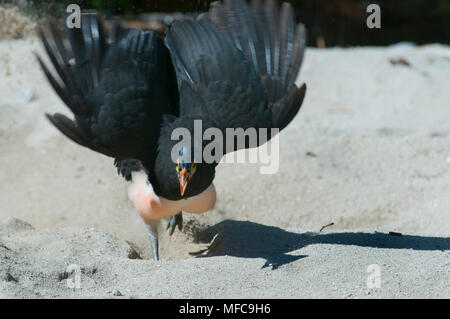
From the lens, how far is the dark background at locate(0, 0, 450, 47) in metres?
6.76

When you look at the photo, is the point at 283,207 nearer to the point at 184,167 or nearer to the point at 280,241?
the point at 280,241

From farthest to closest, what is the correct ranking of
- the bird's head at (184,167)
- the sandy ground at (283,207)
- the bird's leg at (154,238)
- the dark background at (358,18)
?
1. the dark background at (358,18)
2. the bird's leg at (154,238)
3. the bird's head at (184,167)
4. the sandy ground at (283,207)

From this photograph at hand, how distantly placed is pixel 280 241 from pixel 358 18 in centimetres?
610

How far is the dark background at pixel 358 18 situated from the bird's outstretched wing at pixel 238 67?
8.98 ft

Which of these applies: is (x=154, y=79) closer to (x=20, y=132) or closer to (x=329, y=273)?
(x=329, y=273)

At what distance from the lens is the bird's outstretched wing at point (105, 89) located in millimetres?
3277

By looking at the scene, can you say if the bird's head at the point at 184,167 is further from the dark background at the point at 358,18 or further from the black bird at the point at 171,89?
the dark background at the point at 358,18

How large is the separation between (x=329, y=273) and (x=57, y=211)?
1.98 m

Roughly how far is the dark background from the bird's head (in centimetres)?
347

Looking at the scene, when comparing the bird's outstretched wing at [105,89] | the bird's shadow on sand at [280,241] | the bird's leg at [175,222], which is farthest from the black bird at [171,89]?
the bird's shadow on sand at [280,241]

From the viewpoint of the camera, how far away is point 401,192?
4.38 meters

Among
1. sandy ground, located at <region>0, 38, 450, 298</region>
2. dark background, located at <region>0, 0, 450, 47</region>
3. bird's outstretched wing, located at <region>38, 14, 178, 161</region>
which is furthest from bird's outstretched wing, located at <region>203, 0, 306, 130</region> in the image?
dark background, located at <region>0, 0, 450, 47</region>

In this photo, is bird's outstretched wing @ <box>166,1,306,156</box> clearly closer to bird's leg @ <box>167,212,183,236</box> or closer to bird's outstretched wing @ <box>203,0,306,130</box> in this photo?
bird's outstretched wing @ <box>203,0,306,130</box>
